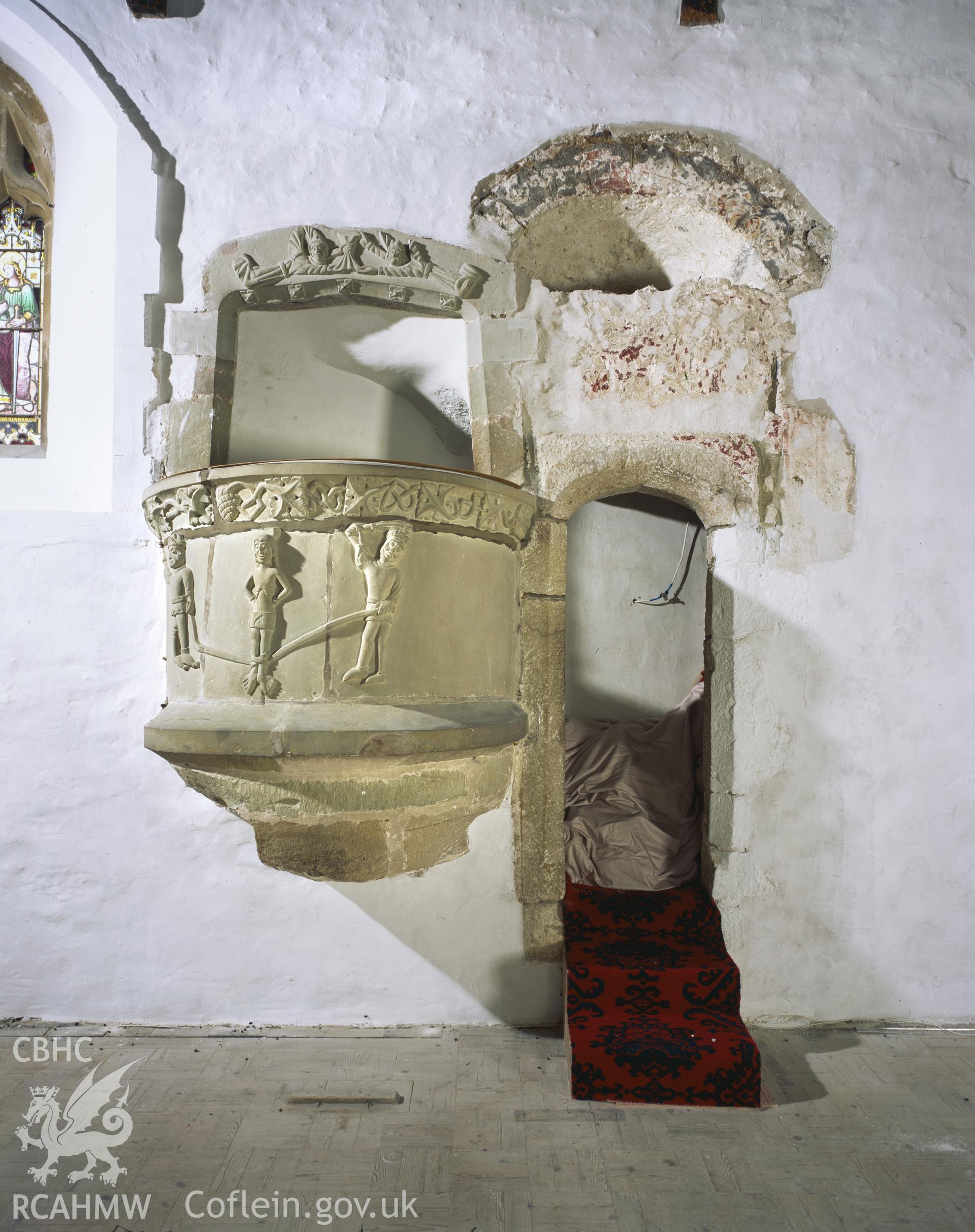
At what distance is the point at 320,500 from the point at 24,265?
97.1 inches

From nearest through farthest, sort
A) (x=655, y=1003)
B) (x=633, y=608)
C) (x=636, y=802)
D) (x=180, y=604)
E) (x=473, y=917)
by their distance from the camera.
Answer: (x=180, y=604), (x=655, y=1003), (x=473, y=917), (x=636, y=802), (x=633, y=608)

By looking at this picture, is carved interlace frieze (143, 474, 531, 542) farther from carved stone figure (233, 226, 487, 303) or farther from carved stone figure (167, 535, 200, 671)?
carved stone figure (233, 226, 487, 303)

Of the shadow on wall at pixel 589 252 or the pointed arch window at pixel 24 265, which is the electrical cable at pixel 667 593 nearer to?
the shadow on wall at pixel 589 252

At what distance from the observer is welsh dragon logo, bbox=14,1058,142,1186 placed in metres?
2.56

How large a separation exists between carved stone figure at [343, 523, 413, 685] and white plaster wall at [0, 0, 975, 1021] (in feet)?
3.78

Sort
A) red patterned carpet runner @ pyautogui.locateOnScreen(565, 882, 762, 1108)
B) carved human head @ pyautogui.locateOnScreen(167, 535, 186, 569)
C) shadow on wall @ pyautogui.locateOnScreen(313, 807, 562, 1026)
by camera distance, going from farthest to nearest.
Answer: shadow on wall @ pyautogui.locateOnScreen(313, 807, 562, 1026) → carved human head @ pyautogui.locateOnScreen(167, 535, 186, 569) → red patterned carpet runner @ pyautogui.locateOnScreen(565, 882, 762, 1108)

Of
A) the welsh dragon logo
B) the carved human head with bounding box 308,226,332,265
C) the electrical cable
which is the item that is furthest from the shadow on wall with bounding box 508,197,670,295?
the welsh dragon logo

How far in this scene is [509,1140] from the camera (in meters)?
2.73

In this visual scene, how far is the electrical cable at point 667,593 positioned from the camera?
5047 millimetres

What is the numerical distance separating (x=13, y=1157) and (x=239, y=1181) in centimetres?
72

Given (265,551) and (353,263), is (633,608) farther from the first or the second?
(265,551)

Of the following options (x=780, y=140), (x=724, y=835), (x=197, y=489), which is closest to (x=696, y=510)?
(x=724, y=835)

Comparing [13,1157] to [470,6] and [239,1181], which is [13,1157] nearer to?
[239,1181]

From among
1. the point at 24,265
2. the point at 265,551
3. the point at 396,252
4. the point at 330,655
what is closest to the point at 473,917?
the point at 330,655
